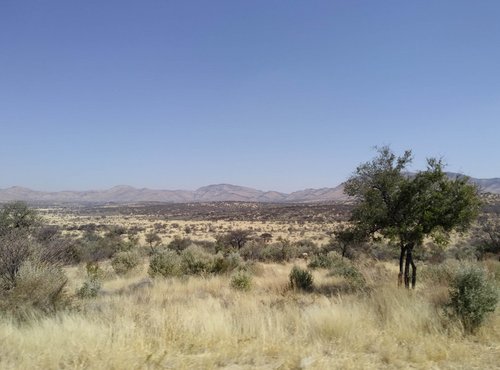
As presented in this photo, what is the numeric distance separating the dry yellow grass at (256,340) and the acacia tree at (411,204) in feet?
24.6

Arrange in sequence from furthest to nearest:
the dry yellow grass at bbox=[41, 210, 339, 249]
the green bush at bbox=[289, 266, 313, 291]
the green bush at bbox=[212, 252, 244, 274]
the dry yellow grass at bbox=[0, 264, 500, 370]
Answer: the dry yellow grass at bbox=[41, 210, 339, 249]
the green bush at bbox=[212, 252, 244, 274]
the green bush at bbox=[289, 266, 313, 291]
the dry yellow grass at bbox=[0, 264, 500, 370]

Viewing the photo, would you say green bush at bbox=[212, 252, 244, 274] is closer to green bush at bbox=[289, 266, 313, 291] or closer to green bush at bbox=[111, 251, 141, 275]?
green bush at bbox=[289, 266, 313, 291]

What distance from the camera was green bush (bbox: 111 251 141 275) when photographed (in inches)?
893

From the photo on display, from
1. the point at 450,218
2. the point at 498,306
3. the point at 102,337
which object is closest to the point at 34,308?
the point at 102,337

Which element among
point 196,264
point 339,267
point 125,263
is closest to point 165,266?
point 196,264

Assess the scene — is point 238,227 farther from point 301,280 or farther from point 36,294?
point 36,294

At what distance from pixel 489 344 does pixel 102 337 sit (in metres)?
6.14

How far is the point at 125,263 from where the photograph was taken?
23328 millimetres

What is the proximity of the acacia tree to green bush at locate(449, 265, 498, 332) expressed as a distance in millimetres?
6922

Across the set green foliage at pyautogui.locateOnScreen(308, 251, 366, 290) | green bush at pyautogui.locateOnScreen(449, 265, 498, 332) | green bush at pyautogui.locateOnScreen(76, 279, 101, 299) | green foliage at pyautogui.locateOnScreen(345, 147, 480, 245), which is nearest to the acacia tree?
green foliage at pyautogui.locateOnScreen(345, 147, 480, 245)

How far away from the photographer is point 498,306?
7.68 m

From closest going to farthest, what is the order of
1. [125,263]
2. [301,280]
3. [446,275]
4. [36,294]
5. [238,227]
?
1. [36,294]
2. [446,275]
3. [301,280]
4. [125,263]
5. [238,227]

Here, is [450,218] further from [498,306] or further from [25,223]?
[25,223]

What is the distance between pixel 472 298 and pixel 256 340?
3953mm
